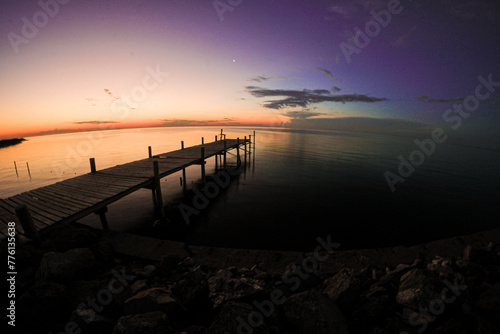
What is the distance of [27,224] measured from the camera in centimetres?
545

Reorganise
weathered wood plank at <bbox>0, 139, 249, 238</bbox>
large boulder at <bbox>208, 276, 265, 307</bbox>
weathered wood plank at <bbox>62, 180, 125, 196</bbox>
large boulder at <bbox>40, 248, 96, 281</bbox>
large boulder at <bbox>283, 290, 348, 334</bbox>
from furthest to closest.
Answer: weathered wood plank at <bbox>62, 180, 125, 196</bbox> → weathered wood plank at <bbox>0, 139, 249, 238</bbox> → large boulder at <bbox>40, 248, 96, 281</bbox> → large boulder at <bbox>208, 276, 265, 307</bbox> → large boulder at <bbox>283, 290, 348, 334</bbox>

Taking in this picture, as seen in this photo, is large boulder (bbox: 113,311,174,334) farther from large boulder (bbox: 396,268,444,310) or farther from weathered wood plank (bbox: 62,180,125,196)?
weathered wood plank (bbox: 62,180,125,196)

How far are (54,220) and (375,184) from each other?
80.4 ft

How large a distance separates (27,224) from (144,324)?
17.2 feet

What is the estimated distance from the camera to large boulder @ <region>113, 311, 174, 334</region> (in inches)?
124

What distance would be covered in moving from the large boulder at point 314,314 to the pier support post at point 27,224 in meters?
7.32

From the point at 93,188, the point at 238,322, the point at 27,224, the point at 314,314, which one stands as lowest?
the point at 314,314

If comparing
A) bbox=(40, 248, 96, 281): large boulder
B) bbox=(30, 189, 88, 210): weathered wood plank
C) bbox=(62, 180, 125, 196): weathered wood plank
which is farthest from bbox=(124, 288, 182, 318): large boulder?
bbox=(62, 180, 125, 196): weathered wood plank

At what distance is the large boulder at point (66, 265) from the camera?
4562mm

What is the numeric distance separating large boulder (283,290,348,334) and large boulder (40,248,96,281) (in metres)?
5.32

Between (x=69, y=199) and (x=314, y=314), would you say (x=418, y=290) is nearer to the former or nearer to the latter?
(x=314, y=314)

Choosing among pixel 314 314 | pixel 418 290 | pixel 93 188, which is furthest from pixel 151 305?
pixel 93 188

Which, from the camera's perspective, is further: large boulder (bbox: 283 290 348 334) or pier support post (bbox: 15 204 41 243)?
pier support post (bbox: 15 204 41 243)

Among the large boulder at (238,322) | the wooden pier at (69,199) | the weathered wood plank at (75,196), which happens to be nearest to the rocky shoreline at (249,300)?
the large boulder at (238,322)
